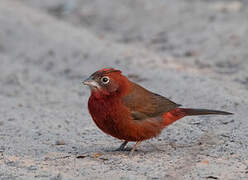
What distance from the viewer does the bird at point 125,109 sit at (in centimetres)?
518

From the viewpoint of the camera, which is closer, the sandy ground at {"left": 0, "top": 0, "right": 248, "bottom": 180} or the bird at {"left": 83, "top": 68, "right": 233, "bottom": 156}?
the sandy ground at {"left": 0, "top": 0, "right": 248, "bottom": 180}

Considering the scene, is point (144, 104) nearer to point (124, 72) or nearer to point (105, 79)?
point (105, 79)

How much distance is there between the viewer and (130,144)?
6172 mm

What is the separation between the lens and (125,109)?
5.26 metres

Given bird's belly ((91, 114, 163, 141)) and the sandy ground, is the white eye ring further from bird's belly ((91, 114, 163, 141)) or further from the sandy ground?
the sandy ground

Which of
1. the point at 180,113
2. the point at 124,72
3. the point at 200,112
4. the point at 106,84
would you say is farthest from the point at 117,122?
the point at 124,72

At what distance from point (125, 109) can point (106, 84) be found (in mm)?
326

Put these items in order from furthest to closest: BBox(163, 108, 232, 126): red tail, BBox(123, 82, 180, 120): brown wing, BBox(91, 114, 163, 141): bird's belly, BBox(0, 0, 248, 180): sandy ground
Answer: BBox(163, 108, 232, 126): red tail, BBox(123, 82, 180, 120): brown wing, BBox(91, 114, 163, 141): bird's belly, BBox(0, 0, 248, 180): sandy ground

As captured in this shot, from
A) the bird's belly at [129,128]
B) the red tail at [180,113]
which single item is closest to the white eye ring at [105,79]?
the bird's belly at [129,128]

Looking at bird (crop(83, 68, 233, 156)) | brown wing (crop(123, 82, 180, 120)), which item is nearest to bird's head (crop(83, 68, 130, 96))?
bird (crop(83, 68, 233, 156))

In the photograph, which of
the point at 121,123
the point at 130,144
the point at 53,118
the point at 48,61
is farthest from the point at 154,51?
the point at 121,123

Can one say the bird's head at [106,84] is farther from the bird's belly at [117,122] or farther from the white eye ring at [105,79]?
the bird's belly at [117,122]

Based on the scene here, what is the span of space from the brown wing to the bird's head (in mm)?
106

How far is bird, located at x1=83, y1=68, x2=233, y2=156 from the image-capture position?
204 inches
